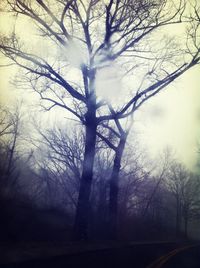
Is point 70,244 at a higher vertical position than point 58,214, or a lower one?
lower

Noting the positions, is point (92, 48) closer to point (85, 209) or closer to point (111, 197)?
point (85, 209)

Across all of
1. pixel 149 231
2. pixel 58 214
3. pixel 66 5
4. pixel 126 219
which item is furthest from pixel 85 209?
pixel 149 231

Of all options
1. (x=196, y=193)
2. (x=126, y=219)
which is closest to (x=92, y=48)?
(x=126, y=219)

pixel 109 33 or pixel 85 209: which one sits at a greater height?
pixel 109 33

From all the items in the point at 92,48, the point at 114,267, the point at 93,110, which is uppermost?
the point at 92,48

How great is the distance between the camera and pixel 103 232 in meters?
20.3

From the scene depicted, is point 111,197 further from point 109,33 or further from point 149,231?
point 149,231

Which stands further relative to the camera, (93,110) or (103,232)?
(103,232)

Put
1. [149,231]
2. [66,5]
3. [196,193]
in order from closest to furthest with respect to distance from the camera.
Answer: [66,5] < [149,231] < [196,193]

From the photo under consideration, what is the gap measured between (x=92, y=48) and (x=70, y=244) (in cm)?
920

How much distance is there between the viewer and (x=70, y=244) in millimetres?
12719

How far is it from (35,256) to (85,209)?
595cm

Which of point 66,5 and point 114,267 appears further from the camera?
point 66,5

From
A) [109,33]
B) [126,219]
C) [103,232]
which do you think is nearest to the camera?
[109,33]
